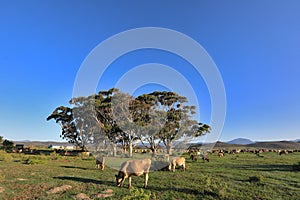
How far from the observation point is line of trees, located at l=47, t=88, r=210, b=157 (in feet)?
134

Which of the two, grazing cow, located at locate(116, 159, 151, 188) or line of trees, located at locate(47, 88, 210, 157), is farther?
line of trees, located at locate(47, 88, 210, 157)

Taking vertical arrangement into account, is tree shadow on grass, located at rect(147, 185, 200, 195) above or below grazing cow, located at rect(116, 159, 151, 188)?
below

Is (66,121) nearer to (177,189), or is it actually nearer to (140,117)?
(140,117)

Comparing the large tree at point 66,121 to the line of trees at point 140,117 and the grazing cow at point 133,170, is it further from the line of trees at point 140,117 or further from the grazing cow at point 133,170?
the grazing cow at point 133,170

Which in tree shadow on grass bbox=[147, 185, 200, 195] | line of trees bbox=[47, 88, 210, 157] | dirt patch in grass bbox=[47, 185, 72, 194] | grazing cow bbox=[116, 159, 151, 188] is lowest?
dirt patch in grass bbox=[47, 185, 72, 194]

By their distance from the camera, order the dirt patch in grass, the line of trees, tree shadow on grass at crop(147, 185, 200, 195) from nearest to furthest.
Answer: tree shadow on grass at crop(147, 185, 200, 195) → the dirt patch in grass → the line of trees

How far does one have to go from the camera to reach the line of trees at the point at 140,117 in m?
40.8

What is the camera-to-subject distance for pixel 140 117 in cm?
4125

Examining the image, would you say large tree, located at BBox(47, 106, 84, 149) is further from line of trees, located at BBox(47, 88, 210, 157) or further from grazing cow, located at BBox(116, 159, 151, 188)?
grazing cow, located at BBox(116, 159, 151, 188)

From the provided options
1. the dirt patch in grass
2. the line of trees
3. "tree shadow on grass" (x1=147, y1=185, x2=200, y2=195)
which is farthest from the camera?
the line of trees

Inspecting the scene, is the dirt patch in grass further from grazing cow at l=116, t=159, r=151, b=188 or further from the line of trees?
the line of trees

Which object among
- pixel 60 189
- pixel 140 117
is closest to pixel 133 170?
pixel 60 189

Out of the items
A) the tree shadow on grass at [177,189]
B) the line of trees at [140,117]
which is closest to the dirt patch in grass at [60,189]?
the tree shadow on grass at [177,189]

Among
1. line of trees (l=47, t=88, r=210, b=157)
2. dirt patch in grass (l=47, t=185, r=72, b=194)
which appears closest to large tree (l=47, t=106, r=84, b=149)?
line of trees (l=47, t=88, r=210, b=157)
